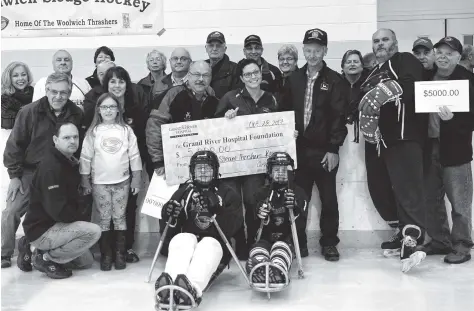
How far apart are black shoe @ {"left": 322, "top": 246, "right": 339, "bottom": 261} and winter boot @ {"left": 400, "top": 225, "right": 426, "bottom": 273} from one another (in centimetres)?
49

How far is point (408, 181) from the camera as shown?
3.80 metres

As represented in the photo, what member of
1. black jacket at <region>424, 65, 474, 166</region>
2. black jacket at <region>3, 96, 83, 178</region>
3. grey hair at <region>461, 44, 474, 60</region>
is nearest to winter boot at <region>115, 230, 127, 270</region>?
black jacket at <region>3, 96, 83, 178</region>

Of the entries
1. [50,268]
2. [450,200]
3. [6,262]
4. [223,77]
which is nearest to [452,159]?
[450,200]

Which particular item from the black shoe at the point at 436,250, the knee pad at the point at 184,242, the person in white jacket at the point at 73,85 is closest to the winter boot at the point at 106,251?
the knee pad at the point at 184,242

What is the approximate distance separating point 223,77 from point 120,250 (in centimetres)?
167

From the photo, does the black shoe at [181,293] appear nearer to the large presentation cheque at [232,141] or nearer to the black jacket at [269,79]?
the large presentation cheque at [232,141]

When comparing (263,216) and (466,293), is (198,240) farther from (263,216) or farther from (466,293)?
(466,293)

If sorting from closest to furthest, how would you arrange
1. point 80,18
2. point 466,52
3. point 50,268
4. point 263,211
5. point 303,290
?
point 303,290
point 263,211
point 50,268
point 466,52
point 80,18

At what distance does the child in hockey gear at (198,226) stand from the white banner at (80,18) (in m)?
2.98

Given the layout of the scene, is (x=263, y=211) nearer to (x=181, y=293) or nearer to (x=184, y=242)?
(x=184, y=242)

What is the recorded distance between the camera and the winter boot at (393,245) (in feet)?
13.4

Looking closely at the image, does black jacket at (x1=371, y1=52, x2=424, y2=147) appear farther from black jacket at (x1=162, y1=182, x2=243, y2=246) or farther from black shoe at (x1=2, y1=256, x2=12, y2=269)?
black shoe at (x1=2, y1=256, x2=12, y2=269)

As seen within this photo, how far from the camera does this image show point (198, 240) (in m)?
3.51

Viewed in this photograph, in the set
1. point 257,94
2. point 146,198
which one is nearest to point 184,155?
point 146,198
